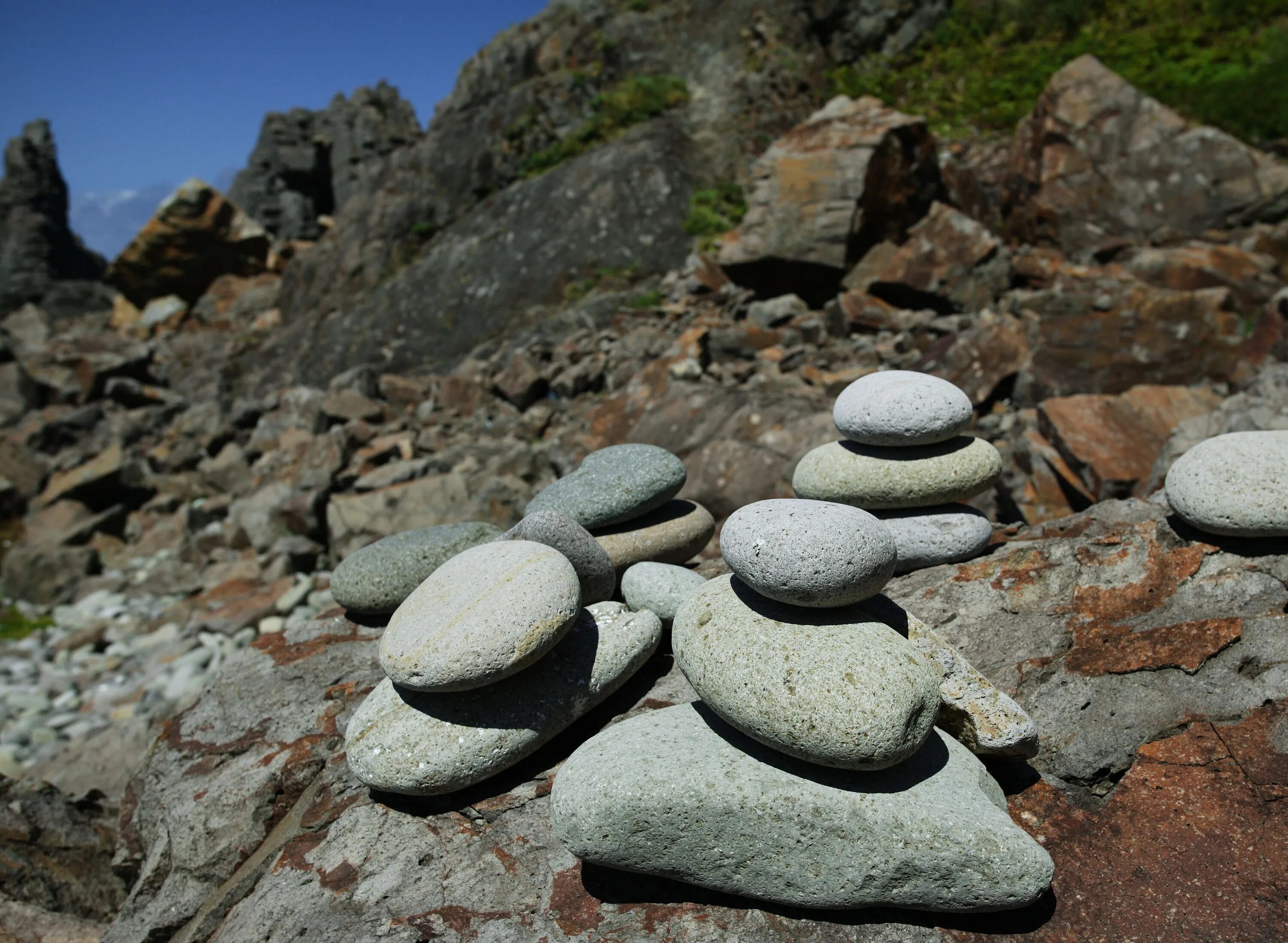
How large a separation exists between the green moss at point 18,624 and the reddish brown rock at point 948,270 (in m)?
11.7

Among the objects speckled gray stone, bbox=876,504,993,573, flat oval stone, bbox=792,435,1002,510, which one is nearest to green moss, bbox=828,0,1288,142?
flat oval stone, bbox=792,435,1002,510

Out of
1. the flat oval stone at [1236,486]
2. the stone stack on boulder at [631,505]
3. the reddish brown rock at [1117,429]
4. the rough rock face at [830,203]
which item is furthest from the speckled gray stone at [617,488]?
the rough rock face at [830,203]

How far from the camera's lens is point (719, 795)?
8.23 feet

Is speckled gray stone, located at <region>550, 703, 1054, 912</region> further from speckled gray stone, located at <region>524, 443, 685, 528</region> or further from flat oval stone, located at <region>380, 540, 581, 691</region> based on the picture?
speckled gray stone, located at <region>524, 443, 685, 528</region>

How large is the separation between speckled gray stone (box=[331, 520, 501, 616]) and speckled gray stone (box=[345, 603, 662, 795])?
36.5 inches

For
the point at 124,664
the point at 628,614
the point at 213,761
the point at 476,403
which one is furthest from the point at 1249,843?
the point at 476,403

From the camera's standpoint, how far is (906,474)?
13.0ft

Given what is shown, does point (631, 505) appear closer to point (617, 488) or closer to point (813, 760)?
point (617, 488)

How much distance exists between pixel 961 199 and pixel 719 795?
12415 mm

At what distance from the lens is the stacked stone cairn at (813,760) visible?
2.38m

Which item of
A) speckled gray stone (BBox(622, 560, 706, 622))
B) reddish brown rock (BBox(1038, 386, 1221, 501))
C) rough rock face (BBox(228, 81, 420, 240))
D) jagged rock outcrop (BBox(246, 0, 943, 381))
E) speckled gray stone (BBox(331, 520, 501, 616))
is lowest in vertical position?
reddish brown rock (BBox(1038, 386, 1221, 501))

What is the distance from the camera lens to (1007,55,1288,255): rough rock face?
1064 cm

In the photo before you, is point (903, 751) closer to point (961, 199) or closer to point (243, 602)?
point (243, 602)

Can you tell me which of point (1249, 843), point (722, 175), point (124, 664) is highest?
point (722, 175)
